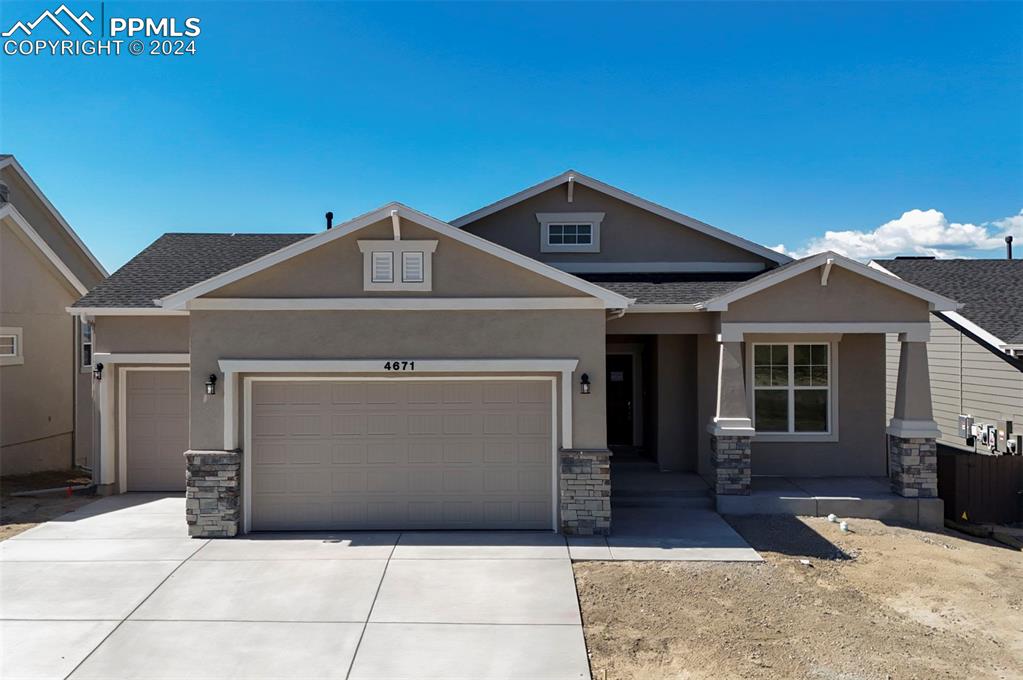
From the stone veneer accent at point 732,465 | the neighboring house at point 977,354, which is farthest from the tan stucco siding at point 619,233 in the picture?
the neighboring house at point 977,354

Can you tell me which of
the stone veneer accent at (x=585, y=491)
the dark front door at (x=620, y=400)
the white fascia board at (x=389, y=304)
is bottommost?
the stone veneer accent at (x=585, y=491)

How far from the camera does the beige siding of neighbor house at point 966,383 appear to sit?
12180 mm

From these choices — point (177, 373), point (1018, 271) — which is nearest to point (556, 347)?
point (177, 373)

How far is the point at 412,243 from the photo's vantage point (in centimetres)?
877

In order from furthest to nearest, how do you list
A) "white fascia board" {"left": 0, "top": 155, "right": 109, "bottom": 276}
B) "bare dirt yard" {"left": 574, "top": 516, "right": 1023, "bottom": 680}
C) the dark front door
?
1. "white fascia board" {"left": 0, "top": 155, "right": 109, "bottom": 276}
2. the dark front door
3. "bare dirt yard" {"left": 574, "top": 516, "right": 1023, "bottom": 680}

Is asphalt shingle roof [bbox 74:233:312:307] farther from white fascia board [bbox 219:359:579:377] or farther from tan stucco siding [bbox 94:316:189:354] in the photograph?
white fascia board [bbox 219:359:579:377]

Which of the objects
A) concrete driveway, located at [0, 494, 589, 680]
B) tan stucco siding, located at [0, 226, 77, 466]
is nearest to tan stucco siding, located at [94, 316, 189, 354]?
concrete driveway, located at [0, 494, 589, 680]

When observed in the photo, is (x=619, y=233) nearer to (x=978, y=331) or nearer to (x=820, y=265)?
(x=820, y=265)

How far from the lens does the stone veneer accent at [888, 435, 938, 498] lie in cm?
993

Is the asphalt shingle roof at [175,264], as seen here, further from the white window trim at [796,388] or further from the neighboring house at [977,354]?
the neighboring house at [977,354]

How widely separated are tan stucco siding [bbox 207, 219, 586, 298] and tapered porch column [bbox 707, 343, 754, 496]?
2.95 m

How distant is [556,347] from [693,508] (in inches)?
146

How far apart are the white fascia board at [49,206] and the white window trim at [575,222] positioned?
39.0ft

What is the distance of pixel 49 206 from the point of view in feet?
49.6
